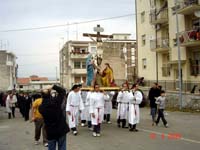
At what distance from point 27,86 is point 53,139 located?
90.8 m

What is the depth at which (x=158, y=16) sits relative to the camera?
34844 millimetres

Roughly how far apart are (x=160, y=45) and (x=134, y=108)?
21.0 metres

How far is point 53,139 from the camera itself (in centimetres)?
743

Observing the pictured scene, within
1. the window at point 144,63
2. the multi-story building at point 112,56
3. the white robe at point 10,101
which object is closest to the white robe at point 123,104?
the white robe at point 10,101

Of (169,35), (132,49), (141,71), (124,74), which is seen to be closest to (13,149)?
(169,35)

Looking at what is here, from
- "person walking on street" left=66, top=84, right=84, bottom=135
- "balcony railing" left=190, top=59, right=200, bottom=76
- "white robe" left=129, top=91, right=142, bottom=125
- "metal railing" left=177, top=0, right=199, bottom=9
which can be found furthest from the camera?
"balcony railing" left=190, top=59, right=200, bottom=76

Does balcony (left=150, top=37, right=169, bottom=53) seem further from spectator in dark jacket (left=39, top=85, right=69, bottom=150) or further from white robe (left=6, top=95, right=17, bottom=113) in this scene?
spectator in dark jacket (left=39, top=85, right=69, bottom=150)

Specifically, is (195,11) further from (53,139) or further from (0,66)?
(0,66)

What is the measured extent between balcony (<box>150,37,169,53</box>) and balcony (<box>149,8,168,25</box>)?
1682mm

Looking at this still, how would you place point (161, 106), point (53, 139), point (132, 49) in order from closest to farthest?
point (53, 139)
point (161, 106)
point (132, 49)

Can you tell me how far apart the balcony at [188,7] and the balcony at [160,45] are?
4096mm

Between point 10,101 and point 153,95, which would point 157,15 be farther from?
point 153,95

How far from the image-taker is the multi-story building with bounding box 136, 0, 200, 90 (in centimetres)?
2927

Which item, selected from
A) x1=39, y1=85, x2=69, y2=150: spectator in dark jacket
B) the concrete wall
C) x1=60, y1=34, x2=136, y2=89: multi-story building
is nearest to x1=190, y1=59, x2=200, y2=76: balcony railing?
the concrete wall
